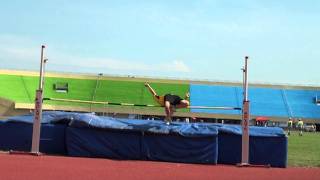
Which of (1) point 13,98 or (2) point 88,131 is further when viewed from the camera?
(1) point 13,98

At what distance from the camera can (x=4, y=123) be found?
54.1 feet

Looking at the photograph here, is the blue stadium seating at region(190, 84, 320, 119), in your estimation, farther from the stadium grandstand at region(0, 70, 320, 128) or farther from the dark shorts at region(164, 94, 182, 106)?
the dark shorts at region(164, 94, 182, 106)

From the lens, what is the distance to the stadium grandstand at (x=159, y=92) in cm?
6550

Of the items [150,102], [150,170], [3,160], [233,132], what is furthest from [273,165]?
[150,102]

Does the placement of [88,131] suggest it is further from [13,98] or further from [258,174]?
[13,98]

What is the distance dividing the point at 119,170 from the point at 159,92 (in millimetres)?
57096

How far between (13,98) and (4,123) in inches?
1995

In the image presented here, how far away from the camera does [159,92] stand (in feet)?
228

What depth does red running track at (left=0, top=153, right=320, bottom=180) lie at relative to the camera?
11016 millimetres

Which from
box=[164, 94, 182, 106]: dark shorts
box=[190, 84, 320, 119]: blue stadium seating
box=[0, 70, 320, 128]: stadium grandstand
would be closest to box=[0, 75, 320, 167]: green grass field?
box=[0, 70, 320, 128]: stadium grandstand

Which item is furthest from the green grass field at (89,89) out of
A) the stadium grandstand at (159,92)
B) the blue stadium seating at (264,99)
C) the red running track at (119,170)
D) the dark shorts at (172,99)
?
the red running track at (119,170)

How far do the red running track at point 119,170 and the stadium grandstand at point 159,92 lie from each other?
49.8 m

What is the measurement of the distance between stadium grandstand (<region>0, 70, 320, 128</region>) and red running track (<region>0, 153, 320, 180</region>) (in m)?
49.8

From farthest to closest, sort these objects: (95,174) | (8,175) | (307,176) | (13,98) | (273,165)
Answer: (13,98) → (273,165) → (307,176) → (95,174) → (8,175)
